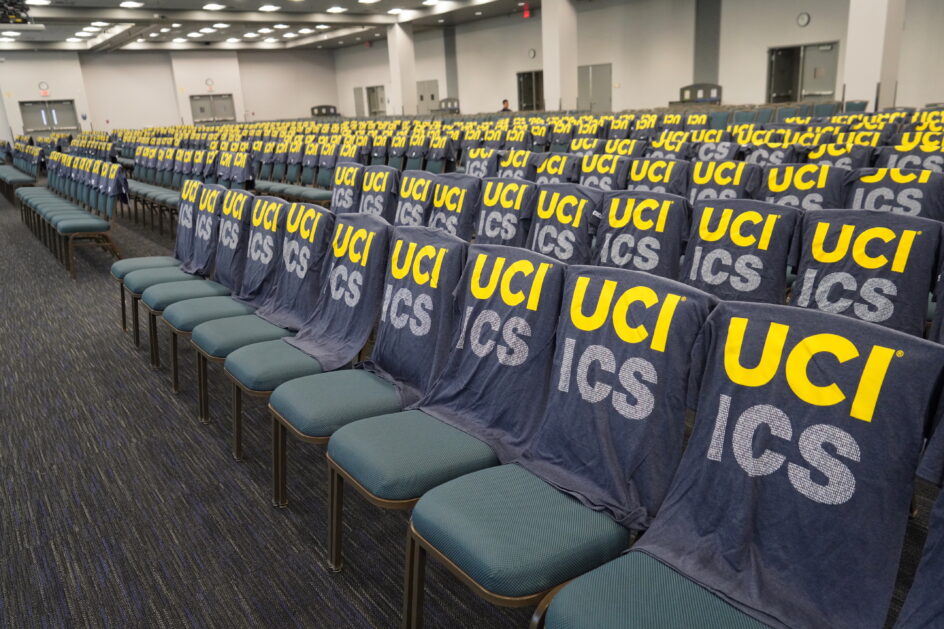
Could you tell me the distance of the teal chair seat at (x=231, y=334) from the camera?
2906 mm

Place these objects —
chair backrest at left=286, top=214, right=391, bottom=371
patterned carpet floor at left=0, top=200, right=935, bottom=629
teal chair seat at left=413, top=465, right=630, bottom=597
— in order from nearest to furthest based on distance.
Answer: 1. teal chair seat at left=413, top=465, right=630, bottom=597
2. patterned carpet floor at left=0, top=200, right=935, bottom=629
3. chair backrest at left=286, top=214, right=391, bottom=371

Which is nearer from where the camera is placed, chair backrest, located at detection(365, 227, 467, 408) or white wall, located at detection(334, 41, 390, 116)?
chair backrest, located at detection(365, 227, 467, 408)

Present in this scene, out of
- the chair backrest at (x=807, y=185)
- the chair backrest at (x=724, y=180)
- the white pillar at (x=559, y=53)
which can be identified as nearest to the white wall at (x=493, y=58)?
the white pillar at (x=559, y=53)

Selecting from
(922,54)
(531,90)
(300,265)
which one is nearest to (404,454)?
(300,265)

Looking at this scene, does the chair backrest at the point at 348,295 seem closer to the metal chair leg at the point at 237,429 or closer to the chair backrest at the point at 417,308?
the chair backrest at the point at 417,308

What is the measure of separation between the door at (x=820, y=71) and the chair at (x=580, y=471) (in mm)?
16878

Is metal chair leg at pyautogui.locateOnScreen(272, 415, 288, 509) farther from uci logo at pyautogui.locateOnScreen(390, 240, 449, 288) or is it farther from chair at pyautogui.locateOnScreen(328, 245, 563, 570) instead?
uci logo at pyautogui.locateOnScreen(390, 240, 449, 288)

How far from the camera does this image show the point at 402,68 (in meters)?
23.5

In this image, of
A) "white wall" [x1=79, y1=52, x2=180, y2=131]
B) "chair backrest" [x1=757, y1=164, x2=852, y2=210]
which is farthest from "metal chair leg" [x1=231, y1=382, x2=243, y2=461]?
"white wall" [x1=79, y1=52, x2=180, y2=131]

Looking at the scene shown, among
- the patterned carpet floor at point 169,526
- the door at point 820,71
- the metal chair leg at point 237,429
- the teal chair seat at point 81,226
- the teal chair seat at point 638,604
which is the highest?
the door at point 820,71

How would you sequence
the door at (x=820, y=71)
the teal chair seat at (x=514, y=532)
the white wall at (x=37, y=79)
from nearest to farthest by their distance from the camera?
the teal chair seat at (x=514, y=532), the door at (x=820, y=71), the white wall at (x=37, y=79)

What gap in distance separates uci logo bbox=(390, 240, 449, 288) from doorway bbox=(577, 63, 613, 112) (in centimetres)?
1891

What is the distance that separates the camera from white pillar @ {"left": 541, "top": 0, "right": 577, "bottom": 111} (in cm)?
1789

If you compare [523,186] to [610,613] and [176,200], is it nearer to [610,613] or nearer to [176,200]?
[610,613]
